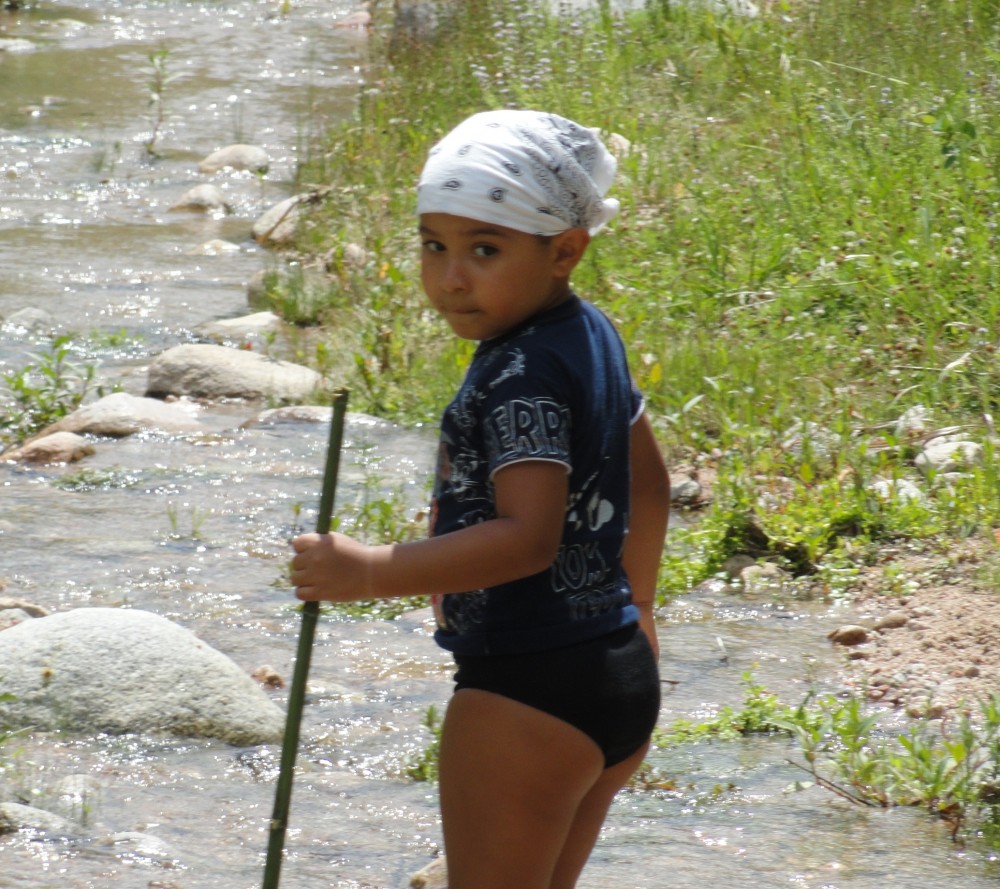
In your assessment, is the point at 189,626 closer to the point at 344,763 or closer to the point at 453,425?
the point at 344,763

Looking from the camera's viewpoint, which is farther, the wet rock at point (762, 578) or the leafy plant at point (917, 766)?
the wet rock at point (762, 578)

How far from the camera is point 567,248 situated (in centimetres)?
211

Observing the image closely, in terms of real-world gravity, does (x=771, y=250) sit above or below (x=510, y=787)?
above

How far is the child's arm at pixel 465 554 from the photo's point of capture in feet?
6.28

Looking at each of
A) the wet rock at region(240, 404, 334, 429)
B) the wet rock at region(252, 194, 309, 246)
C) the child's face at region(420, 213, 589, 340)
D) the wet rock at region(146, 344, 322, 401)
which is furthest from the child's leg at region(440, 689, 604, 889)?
the wet rock at region(252, 194, 309, 246)

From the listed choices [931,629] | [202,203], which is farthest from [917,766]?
[202,203]

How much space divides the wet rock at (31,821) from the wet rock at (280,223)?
6.81m

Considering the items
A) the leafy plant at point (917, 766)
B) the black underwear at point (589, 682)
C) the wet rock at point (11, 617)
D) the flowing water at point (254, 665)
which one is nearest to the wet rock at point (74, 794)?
the flowing water at point (254, 665)

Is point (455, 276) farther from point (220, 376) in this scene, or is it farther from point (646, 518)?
point (220, 376)

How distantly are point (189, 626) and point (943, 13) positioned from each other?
582 centimetres

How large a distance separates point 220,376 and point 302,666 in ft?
17.4

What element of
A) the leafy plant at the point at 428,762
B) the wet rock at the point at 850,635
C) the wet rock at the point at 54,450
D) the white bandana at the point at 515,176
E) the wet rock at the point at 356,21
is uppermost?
the wet rock at the point at 356,21

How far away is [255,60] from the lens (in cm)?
1591

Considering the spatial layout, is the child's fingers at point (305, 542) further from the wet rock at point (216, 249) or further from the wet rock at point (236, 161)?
Answer: the wet rock at point (236, 161)
